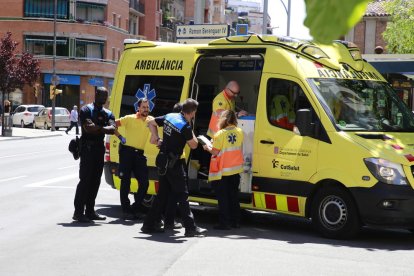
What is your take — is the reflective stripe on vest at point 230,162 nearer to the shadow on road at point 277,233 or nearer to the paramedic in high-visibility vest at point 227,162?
the paramedic in high-visibility vest at point 227,162

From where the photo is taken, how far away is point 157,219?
30.2 ft

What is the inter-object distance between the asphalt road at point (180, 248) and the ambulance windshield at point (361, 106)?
1.39 meters

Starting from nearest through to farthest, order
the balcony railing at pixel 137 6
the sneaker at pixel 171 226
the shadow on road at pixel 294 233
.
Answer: the shadow on road at pixel 294 233 → the sneaker at pixel 171 226 → the balcony railing at pixel 137 6

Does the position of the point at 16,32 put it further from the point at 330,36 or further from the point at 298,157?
the point at 330,36

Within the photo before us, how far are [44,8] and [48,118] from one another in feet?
42.7

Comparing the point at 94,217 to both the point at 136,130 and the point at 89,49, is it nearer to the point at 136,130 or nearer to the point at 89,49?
the point at 136,130

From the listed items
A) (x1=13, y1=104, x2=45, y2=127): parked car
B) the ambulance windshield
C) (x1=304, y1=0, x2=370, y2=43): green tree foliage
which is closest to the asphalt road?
the ambulance windshield

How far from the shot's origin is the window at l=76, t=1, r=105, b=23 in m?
57.2

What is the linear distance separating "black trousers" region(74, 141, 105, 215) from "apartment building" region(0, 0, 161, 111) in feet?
154

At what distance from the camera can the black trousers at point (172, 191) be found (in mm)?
9141

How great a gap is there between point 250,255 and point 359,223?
1.67 meters

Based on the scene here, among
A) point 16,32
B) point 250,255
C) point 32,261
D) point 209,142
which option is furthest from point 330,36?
point 16,32

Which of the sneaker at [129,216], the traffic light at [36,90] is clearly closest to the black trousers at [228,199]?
the sneaker at [129,216]

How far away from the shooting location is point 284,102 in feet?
31.3
